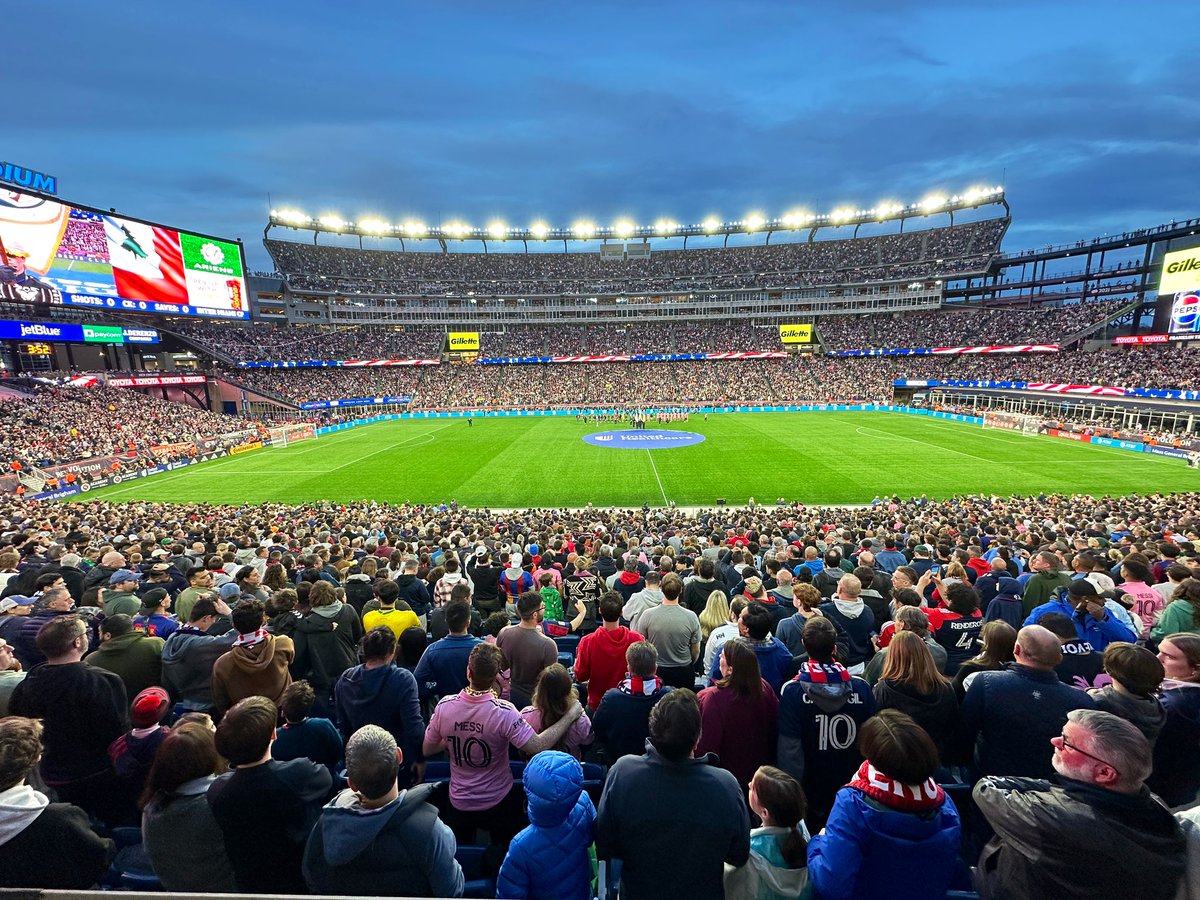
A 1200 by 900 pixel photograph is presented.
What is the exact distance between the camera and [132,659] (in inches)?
208

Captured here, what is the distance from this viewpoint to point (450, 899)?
2840 millimetres

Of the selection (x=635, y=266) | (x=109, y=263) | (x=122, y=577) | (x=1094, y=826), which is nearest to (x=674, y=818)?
(x=1094, y=826)

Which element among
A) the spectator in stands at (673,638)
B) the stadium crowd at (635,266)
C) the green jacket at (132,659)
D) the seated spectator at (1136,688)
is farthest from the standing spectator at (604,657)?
the stadium crowd at (635,266)

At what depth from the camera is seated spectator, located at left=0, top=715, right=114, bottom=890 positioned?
2793 mm

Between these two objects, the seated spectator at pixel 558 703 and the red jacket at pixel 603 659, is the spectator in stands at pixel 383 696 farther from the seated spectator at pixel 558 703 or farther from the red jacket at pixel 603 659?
the red jacket at pixel 603 659

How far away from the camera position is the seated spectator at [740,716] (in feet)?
13.2

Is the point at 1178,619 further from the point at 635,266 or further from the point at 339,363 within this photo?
the point at 635,266

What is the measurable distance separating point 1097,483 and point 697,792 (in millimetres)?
35100

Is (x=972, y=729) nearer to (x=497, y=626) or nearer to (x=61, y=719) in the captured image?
(x=497, y=626)

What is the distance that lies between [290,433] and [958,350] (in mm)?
80414

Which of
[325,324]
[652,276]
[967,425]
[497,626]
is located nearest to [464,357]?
[325,324]

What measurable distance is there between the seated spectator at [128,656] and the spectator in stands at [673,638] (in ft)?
16.1

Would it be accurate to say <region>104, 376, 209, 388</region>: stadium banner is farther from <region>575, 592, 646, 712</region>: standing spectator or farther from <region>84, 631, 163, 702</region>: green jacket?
<region>575, 592, 646, 712</region>: standing spectator

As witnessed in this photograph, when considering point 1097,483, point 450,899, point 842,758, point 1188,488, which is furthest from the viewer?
point 1097,483
